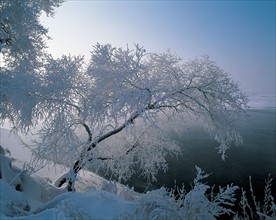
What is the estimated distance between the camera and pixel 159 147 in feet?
44.6

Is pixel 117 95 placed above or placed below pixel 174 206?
above

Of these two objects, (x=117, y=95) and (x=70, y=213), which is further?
(x=117, y=95)

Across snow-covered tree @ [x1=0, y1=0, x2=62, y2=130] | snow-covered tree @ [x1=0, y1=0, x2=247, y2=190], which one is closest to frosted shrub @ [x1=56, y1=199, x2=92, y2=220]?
snow-covered tree @ [x1=0, y1=0, x2=247, y2=190]

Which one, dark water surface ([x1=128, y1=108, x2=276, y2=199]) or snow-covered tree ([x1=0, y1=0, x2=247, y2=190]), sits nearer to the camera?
snow-covered tree ([x1=0, y1=0, x2=247, y2=190])

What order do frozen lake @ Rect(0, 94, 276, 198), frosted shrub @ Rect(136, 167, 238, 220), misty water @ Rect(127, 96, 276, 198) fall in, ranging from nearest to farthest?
frosted shrub @ Rect(136, 167, 238, 220) < misty water @ Rect(127, 96, 276, 198) < frozen lake @ Rect(0, 94, 276, 198)

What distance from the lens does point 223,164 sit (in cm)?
2248

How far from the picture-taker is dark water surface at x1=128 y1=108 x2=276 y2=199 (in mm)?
18781

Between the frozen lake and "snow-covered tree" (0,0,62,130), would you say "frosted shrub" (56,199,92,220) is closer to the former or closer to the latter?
"snow-covered tree" (0,0,62,130)

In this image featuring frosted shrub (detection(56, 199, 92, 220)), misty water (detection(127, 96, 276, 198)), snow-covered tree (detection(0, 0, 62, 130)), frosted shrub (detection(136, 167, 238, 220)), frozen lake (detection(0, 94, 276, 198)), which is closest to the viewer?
frosted shrub (detection(56, 199, 92, 220))

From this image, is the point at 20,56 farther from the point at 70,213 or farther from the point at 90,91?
the point at 70,213

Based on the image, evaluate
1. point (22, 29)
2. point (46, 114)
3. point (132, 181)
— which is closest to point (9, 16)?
point (22, 29)

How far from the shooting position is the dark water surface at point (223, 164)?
18.8 metres

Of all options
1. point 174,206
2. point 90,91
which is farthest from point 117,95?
point 174,206

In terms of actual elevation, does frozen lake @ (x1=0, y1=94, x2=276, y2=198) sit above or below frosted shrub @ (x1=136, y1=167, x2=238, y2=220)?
below
